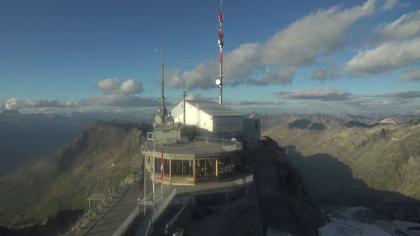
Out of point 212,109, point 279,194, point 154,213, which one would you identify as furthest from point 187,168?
point 279,194

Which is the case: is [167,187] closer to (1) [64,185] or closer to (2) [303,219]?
(2) [303,219]

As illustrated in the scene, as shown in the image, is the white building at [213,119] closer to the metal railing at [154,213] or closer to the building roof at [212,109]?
the building roof at [212,109]

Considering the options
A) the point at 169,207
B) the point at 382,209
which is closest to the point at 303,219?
the point at 169,207

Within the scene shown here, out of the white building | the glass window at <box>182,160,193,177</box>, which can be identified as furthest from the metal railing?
the white building

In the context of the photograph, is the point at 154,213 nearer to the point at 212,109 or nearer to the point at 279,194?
the point at 212,109

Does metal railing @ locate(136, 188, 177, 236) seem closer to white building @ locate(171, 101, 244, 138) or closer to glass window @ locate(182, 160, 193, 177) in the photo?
glass window @ locate(182, 160, 193, 177)

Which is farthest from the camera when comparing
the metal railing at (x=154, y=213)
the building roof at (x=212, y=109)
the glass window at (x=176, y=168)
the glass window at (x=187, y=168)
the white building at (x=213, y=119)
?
the building roof at (x=212, y=109)

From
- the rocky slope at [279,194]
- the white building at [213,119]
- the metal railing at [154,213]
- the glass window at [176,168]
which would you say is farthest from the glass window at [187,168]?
the white building at [213,119]

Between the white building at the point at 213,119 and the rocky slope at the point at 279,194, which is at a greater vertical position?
the white building at the point at 213,119
